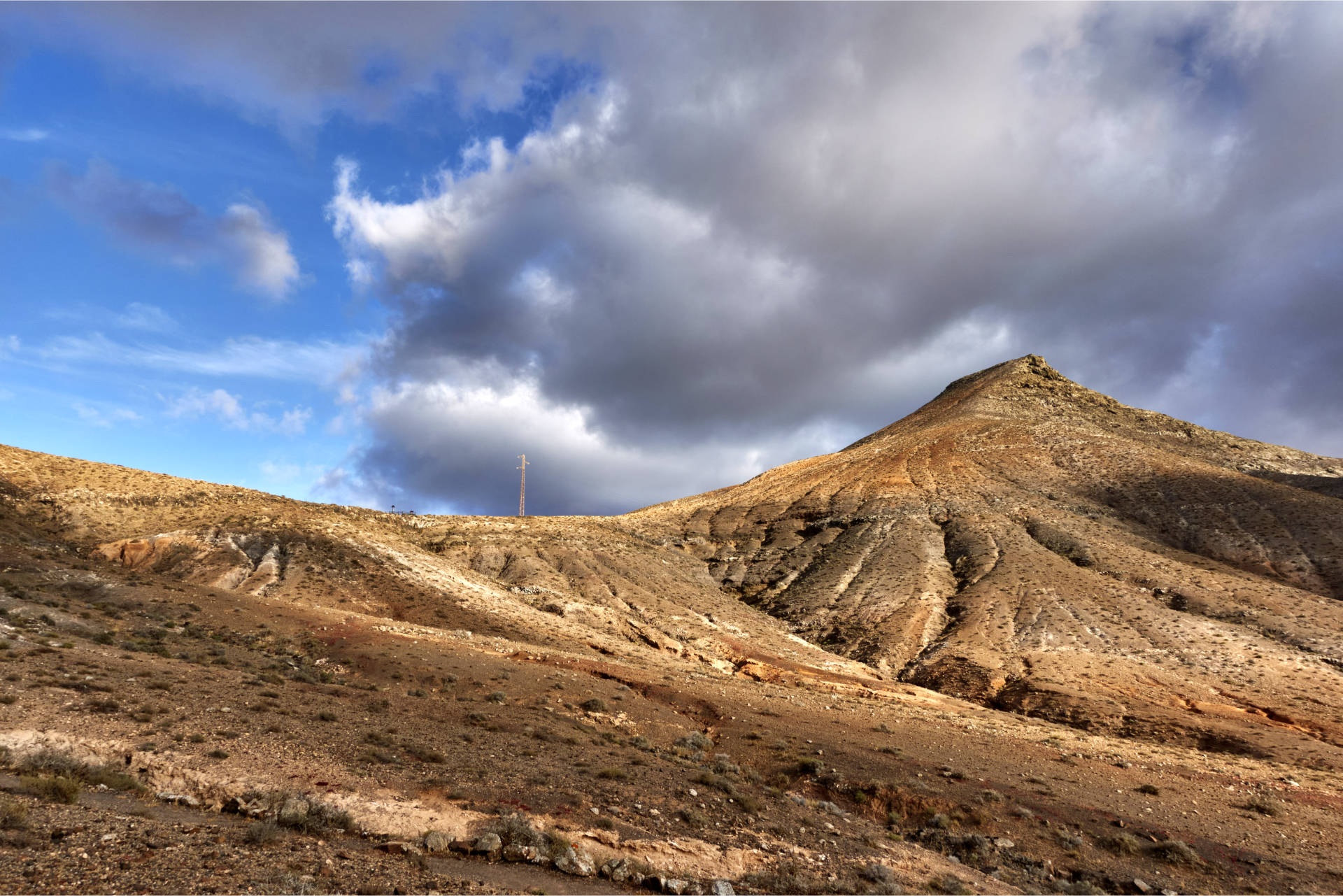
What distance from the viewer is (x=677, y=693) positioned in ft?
86.6

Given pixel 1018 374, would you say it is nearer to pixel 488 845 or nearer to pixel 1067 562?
pixel 1067 562

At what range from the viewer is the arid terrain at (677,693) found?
37.9 ft

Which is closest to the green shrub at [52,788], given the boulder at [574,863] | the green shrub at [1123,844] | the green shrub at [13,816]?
the green shrub at [13,816]

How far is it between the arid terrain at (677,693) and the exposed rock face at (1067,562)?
0.35m

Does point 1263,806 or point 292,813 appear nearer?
point 292,813

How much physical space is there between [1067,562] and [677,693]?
4141cm

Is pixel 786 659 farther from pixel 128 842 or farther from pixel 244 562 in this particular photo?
pixel 128 842

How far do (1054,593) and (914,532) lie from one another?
572 inches

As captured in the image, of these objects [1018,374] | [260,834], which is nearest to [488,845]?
[260,834]

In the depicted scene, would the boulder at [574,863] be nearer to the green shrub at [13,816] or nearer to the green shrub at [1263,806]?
the green shrub at [13,816]

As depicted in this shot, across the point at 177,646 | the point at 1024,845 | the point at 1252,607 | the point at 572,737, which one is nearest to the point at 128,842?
the point at 572,737

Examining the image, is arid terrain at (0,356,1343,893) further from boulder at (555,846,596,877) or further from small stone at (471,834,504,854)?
boulder at (555,846,596,877)

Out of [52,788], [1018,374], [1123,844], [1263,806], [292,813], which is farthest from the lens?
[1018,374]

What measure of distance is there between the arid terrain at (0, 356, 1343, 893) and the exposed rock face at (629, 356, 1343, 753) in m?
0.35
